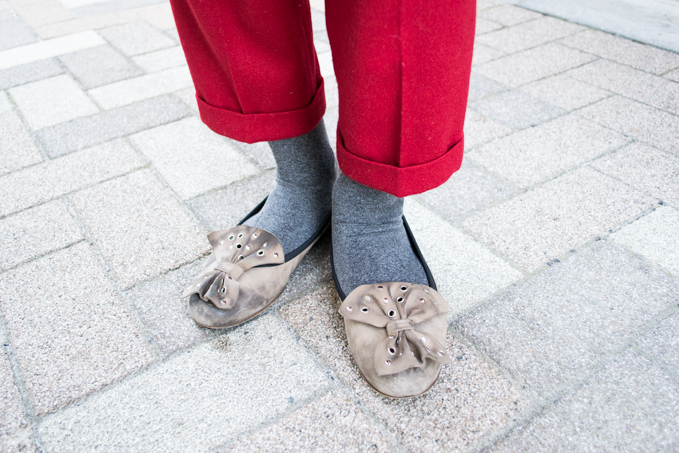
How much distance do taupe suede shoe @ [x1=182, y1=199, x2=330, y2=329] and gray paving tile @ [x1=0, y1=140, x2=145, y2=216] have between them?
562 millimetres

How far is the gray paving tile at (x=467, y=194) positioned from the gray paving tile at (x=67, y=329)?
694mm

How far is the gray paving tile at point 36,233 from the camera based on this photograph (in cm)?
98

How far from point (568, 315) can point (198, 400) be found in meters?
0.63

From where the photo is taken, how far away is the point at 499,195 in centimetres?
110

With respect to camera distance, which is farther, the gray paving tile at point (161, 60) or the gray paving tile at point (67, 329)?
the gray paving tile at point (161, 60)

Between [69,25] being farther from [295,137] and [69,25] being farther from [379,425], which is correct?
[379,425]

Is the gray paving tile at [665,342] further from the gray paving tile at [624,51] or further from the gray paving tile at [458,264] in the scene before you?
the gray paving tile at [624,51]

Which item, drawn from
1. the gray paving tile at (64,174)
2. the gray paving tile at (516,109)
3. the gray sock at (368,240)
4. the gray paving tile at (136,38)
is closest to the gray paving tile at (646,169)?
the gray paving tile at (516,109)

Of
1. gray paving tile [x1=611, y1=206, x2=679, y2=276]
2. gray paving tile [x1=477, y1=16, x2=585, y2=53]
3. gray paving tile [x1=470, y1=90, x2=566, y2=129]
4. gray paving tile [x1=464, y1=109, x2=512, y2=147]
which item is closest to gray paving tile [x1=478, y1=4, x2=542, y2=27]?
gray paving tile [x1=477, y1=16, x2=585, y2=53]

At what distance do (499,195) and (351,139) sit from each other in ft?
1.95

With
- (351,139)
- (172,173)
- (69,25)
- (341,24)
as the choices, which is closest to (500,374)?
(351,139)

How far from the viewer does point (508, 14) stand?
219 cm

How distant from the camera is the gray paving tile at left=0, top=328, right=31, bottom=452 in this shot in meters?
0.65

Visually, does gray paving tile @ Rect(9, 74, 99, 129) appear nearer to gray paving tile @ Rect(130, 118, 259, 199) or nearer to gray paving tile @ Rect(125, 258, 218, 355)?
gray paving tile @ Rect(130, 118, 259, 199)
